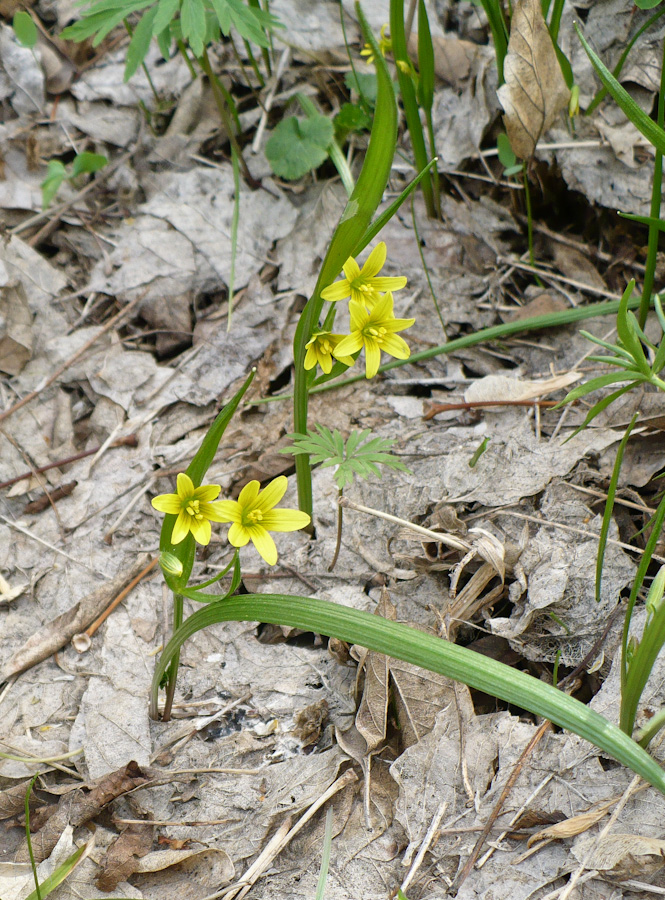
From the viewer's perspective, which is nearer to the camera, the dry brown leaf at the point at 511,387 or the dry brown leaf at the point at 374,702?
the dry brown leaf at the point at 374,702

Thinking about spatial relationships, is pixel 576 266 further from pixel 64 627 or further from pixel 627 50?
pixel 64 627

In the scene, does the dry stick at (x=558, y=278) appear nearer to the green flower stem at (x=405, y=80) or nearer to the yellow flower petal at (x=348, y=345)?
the green flower stem at (x=405, y=80)

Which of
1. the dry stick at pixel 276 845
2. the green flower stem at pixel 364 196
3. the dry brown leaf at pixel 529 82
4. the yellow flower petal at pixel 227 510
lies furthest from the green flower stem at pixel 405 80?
the dry stick at pixel 276 845

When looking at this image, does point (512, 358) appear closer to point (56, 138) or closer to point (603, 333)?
point (603, 333)

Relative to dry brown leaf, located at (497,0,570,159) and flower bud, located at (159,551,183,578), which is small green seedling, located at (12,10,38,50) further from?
flower bud, located at (159,551,183,578)

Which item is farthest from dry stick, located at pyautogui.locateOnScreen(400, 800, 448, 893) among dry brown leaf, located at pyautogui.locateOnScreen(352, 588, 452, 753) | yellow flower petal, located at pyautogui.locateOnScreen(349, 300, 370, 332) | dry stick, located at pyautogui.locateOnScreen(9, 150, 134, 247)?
dry stick, located at pyautogui.locateOnScreen(9, 150, 134, 247)

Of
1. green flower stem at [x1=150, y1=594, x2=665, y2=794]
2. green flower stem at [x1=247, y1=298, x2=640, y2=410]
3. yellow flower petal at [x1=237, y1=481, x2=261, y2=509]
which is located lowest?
green flower stem at [x1=150, y1=594, x2=665, y2=794]
